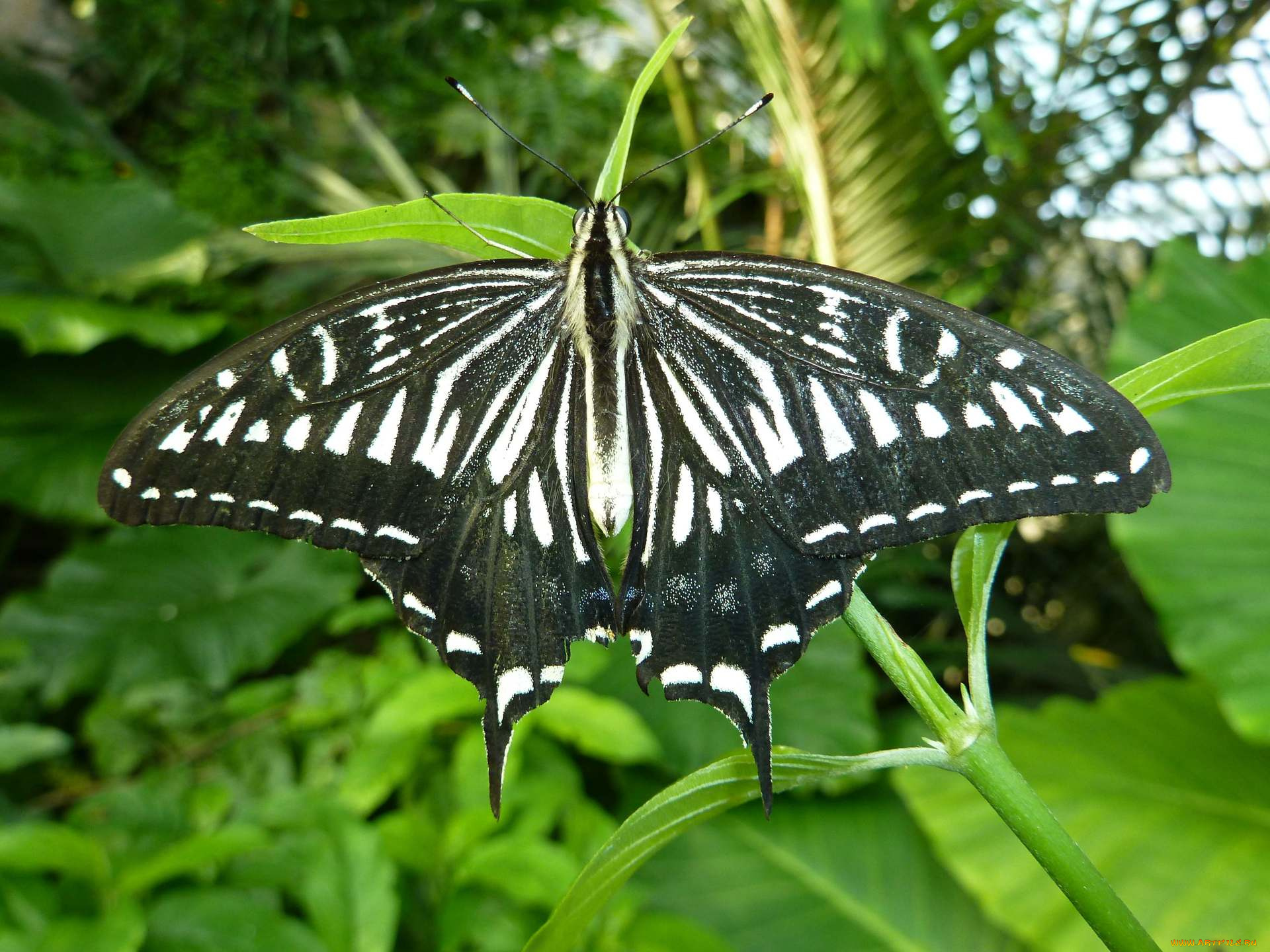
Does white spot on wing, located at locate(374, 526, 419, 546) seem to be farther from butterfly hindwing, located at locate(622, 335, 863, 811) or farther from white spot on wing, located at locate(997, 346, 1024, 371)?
white spot on wing, located at locate(997, 346, 1024, 371)

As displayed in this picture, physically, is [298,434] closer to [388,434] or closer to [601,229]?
[388,434]

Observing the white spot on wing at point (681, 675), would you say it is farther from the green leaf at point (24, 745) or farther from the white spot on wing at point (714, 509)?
the green leaf at point (24, 745)

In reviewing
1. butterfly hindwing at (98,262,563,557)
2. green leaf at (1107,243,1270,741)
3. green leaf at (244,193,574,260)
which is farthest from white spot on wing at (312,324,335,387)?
green leaf at (1107,243,1270,741)

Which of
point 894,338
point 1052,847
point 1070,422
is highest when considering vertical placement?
point 894,338

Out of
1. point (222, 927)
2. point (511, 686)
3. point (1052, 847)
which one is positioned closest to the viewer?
point (1052, 847)

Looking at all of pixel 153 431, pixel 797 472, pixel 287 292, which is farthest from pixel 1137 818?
pixel 287 292

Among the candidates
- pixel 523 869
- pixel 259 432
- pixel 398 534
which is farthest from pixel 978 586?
pixel 523 869
